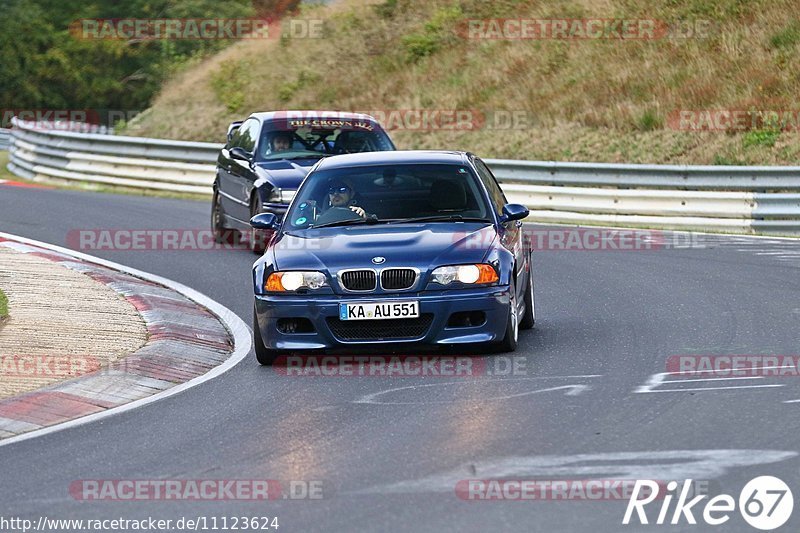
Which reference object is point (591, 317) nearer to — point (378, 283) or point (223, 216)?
point (378, 283)

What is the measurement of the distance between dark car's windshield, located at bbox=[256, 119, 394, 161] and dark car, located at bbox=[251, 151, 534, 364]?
7029 mm

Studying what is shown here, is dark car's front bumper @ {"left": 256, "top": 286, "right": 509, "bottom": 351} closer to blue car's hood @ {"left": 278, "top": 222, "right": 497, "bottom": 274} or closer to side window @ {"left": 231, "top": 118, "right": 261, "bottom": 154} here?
blue car's hood @ {"left": 278, "top": 222, "right": 497, "bottom": 274}

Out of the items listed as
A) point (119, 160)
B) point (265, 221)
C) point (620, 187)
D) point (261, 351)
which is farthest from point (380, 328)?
point (119, 160)

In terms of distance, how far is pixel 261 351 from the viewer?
1066cm

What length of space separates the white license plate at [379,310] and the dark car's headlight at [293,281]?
0.27 meters

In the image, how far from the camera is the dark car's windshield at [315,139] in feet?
60.2

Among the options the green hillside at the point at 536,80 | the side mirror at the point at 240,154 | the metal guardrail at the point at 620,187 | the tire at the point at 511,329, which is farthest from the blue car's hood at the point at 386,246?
the green hillside at the point at 536,80

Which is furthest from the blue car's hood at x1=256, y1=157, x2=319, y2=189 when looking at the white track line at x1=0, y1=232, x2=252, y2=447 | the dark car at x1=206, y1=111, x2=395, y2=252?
the white track line at x1=0, y1=232, x2=252, y2=447

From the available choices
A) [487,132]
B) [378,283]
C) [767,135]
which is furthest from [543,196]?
[378,283]

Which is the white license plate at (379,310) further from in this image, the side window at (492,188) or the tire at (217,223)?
the tire at (217,223)

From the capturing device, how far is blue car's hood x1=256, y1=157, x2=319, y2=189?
17156mm

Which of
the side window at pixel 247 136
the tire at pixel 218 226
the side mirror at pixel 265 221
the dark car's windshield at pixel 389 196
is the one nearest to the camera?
the dark car's windshield at pixel 389 196

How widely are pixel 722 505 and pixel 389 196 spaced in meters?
5.77

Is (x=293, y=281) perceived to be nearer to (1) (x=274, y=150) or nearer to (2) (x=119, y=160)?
(1) (x=274, y=150)
